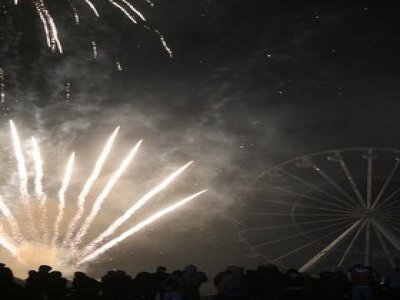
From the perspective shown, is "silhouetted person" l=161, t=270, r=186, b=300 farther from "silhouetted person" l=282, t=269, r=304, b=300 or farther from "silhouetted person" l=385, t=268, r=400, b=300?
"silhouetted person" l=385, t=268, r=400, b=300

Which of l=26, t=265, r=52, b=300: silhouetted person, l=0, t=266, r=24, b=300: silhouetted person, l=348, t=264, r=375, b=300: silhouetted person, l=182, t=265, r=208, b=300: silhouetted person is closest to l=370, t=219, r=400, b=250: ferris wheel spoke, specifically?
l=348, t=264, r=375, b=300: silhouetted person

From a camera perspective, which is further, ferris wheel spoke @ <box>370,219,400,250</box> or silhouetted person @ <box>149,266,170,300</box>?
ferris wheel spoke @ <box>370,219,400,250</box>

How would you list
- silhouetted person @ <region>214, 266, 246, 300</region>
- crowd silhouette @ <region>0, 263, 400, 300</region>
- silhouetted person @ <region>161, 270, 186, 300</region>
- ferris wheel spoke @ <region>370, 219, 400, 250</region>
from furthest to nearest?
1. ferris wheel spoke @ <region>370, 219, 400, 250</region>
2. silhouetted person @ <region>214, 266, 246, 300</region>
3. crowd silhouette @ <region>0, 263, 400, 300</region>
4. silhouetted person @ <region>161, 270, 186, 300</region>

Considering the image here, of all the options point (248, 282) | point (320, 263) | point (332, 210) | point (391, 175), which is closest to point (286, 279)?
point (248, 282)

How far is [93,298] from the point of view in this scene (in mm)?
17266

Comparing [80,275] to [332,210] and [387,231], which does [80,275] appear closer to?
[332,210]

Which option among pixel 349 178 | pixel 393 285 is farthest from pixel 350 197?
pixel 393 285

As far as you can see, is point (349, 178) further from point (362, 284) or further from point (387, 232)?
point (362, 284)

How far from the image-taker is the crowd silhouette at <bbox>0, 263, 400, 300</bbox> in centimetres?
1784

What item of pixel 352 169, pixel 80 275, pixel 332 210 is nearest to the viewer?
pixel 80 275

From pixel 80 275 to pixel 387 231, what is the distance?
43540 mm

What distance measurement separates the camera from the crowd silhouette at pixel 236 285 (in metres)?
17.8

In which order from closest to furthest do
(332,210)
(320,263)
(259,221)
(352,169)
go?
(332,210), (352,169), (259,221), (320,263)

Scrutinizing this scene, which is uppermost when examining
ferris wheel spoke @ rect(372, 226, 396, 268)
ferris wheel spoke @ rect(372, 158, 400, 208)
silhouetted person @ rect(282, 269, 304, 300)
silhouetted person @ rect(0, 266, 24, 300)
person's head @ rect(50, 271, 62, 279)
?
ferris wheel spoke @ rect(372, 158, 400, 208)
